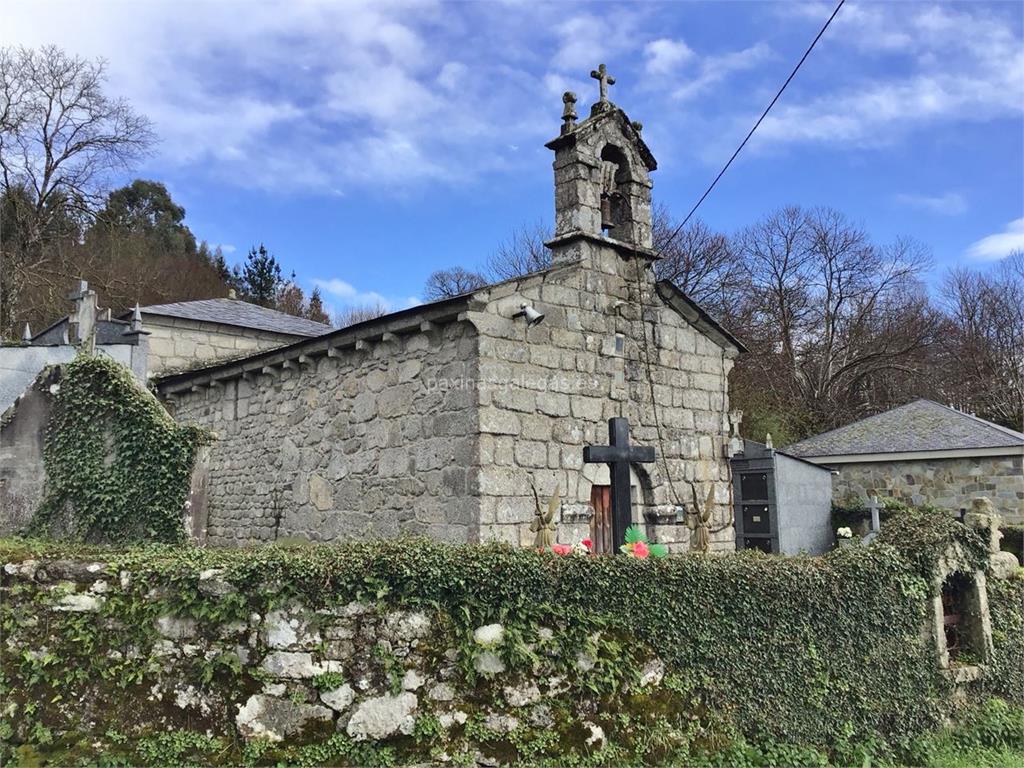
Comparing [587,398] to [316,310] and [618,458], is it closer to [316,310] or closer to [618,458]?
[618,458]

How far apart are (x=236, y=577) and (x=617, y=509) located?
4.48 meters

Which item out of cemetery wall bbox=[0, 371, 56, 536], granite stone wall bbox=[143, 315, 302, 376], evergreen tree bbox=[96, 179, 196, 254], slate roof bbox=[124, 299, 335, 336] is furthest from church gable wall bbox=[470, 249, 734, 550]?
evergreen tree bbox=[96, 179, 196, 254]

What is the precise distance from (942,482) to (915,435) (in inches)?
49.9

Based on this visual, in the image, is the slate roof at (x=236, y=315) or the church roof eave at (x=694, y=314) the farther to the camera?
the slate roof at (x=236, y=315)

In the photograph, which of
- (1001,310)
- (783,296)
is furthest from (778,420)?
(1001,310)

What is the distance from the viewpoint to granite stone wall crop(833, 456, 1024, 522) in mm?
15992

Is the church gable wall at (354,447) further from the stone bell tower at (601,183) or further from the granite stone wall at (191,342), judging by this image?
the granite stone wall at (191,342)

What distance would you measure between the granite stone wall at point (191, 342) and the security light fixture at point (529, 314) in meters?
7.28

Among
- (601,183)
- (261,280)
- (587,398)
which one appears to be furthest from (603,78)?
(261,280)

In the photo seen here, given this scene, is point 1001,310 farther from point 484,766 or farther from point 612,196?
point 484,766

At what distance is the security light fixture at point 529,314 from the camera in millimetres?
8375

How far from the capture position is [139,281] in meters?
25.8

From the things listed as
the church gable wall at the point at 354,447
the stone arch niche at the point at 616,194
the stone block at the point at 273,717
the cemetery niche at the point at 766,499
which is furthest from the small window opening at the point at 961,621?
the cemetery niche at the point at 766,499

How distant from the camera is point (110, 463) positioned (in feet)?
21.7
